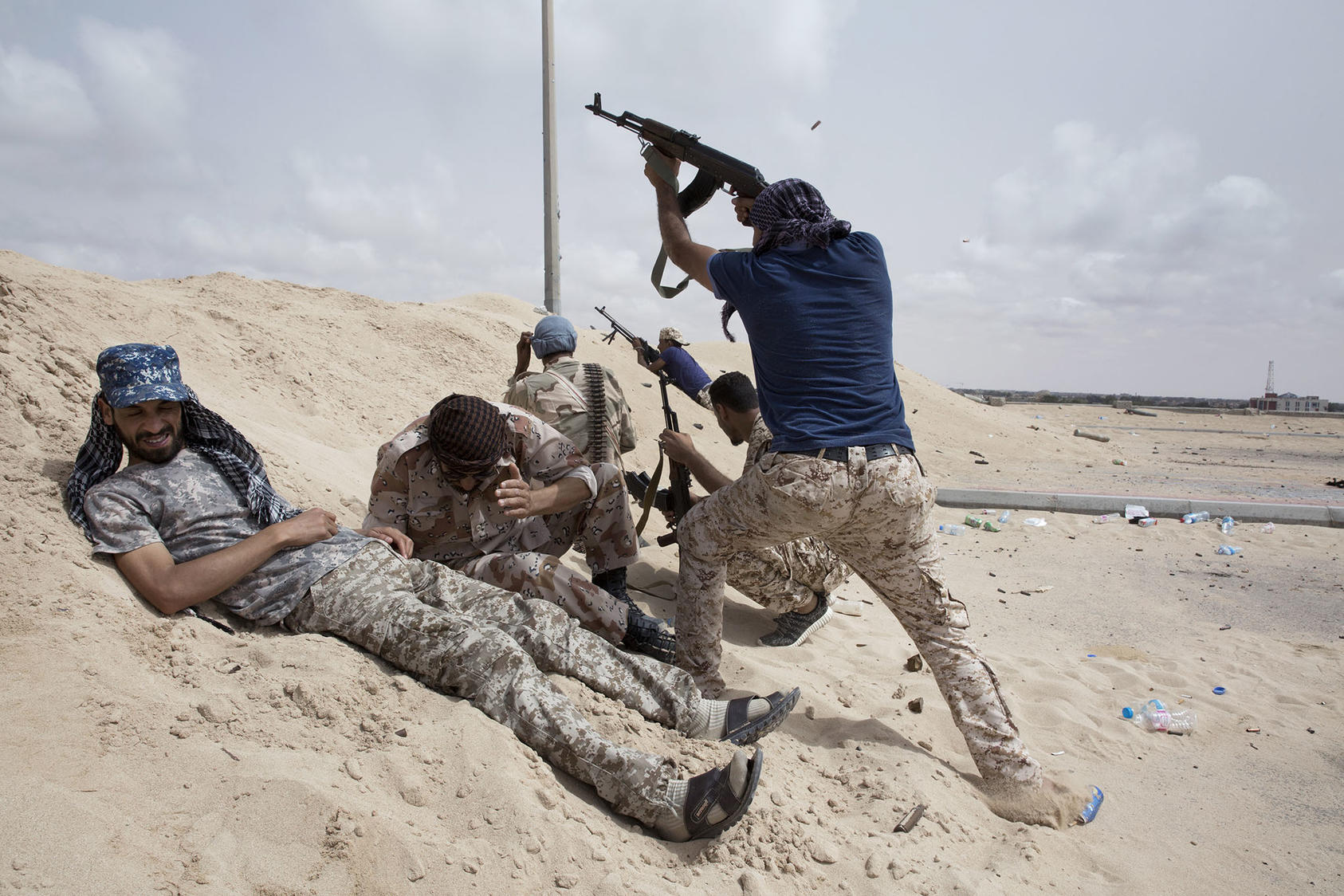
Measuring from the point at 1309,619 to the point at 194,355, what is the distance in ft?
27.1

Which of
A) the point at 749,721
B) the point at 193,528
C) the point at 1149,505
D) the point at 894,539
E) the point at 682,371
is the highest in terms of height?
the point at 682,371

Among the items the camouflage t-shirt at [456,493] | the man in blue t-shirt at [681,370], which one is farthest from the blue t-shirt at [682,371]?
the camouflage t-shirt at [456,493]

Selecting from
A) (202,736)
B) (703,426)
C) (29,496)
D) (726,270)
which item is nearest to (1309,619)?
(726,270)

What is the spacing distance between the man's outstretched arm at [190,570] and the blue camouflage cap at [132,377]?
496 millimetres

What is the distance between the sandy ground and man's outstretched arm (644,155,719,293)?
1.61m

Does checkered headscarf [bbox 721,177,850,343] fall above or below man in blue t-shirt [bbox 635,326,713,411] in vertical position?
above

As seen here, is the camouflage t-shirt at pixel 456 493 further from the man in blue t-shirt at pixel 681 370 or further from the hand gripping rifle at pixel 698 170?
the man in blue t-shirt at pixel 681 370

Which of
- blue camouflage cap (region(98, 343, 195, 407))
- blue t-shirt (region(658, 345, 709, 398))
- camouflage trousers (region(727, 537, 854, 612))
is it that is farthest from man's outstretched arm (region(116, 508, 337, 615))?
blue t-shirt (region(658, 345, 709, 398))

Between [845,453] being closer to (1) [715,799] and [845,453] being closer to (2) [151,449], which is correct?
(1) [715,799]

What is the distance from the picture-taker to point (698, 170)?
12.0 ft

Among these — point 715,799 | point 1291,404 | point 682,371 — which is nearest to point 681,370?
point 682,371

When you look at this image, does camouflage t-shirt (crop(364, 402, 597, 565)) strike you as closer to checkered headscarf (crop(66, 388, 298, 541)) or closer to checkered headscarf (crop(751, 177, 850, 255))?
checkered headscarf (crop(66, 388, 298, 541))

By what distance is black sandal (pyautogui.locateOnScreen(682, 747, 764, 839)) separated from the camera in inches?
87.7

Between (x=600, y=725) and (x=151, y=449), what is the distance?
1.81 metres
